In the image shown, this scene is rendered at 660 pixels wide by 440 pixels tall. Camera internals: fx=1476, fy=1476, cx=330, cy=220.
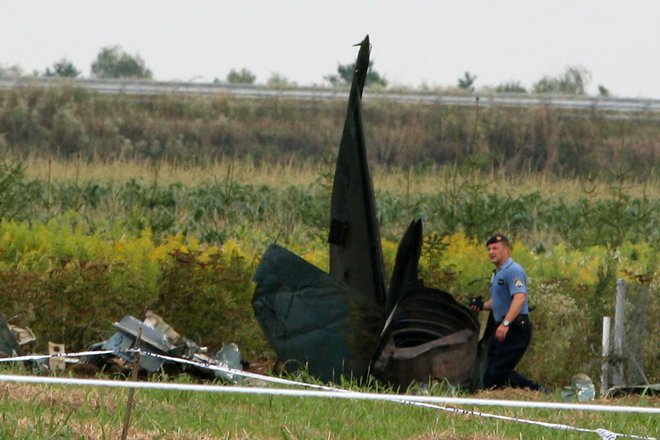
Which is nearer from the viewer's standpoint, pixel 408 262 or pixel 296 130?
pixel 408 262

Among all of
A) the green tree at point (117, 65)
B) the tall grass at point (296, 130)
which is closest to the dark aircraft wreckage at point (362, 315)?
the tall grass at point (296, 130)

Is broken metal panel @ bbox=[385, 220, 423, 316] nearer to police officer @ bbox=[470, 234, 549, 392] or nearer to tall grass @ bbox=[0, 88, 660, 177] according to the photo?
police officer @ bbox=[470, 234, 549, 392]

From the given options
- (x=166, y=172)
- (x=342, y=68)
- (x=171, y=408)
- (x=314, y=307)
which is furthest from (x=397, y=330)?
(x=342, y=68)

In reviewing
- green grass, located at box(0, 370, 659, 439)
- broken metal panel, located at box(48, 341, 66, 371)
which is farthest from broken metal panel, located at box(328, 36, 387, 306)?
green grass, located at box(0, 370, 659, 439)

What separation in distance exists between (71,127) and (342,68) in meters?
32.6

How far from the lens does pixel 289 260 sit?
12016 millimetres

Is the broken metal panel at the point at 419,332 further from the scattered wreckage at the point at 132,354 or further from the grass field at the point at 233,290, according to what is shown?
the scattered wreckage at the point at 132,354

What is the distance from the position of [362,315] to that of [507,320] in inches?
46.0

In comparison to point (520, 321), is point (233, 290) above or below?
below

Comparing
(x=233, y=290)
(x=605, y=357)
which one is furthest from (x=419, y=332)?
(x=233, y=290)

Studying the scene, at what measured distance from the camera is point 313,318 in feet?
39.0

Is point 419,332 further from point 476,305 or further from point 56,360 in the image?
point 56,360

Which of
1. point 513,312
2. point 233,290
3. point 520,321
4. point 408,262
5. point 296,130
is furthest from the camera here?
point 296,130

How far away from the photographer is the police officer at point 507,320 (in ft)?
39.1
